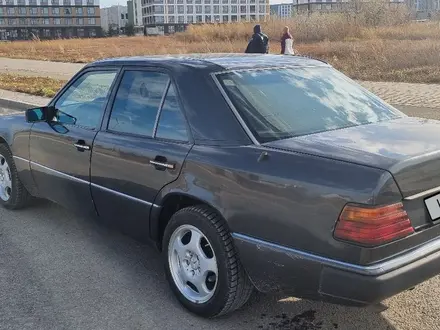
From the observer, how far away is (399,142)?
10.2 ft

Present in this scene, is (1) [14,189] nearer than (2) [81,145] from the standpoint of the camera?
No

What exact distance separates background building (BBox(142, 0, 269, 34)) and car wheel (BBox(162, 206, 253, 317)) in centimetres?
15996

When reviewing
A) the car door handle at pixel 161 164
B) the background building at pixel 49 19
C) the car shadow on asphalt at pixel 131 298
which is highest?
the background building at pixel 49 19

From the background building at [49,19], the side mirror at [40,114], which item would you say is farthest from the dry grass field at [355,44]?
the background building at [49,19]

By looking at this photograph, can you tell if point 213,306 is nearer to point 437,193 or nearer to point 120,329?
point 120,329

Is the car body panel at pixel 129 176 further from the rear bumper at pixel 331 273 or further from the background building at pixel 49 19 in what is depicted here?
the background building at pixel 49 19

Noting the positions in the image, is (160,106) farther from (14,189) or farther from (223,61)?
(14,189)

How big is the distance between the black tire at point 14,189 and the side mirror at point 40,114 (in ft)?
2.49

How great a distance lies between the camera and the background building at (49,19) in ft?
457

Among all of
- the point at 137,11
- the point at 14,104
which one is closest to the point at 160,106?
the point at 14,104

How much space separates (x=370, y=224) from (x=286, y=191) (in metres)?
0.47

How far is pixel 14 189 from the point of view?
5.51m

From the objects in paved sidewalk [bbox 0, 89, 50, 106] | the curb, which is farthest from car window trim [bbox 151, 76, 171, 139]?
paved sidewalk [bbox 0, 89, 50, 106]

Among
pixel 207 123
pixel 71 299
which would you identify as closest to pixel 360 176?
pixel 207 123
